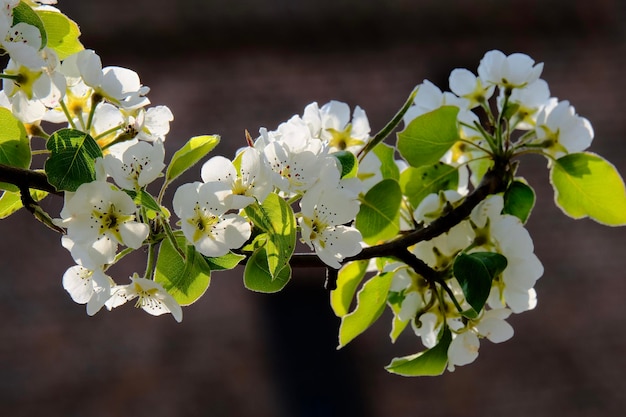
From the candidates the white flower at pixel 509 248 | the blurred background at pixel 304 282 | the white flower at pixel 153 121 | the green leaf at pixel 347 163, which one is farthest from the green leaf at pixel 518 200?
the blurred background at pixel 304 282

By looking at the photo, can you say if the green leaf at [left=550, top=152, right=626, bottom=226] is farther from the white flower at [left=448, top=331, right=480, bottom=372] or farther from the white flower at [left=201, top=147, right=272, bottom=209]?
the white flower at [left=201, top=147, right=272, bottom=209]

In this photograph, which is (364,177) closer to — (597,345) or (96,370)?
Answer: (96,370)

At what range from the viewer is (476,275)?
0.53 meters

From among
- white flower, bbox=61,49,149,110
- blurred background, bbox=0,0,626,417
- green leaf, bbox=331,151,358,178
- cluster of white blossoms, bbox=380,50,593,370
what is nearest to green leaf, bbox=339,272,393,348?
cluster of white blossoms, bbox=380,50,593,370

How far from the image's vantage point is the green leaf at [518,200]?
0.61 metres

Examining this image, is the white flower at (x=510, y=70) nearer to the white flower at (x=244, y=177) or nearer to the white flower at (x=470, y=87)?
the white flower at (x=470, y=87)

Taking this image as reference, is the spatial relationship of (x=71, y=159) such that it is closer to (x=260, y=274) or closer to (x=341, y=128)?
(x=260, y=274)

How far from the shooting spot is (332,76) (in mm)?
3676

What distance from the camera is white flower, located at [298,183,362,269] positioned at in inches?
18.3

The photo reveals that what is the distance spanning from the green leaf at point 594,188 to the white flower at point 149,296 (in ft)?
1.06

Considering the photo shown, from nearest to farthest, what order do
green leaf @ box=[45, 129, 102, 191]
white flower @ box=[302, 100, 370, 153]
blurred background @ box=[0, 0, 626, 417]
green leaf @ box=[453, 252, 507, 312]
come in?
green leaf @ box=[45, 129, 102, 191] < green leaf @ box=[453, 252, 507, 312] < white flower @ box=[302, 100, 370, 153] < blurred background @ box=[0, 0, 626, 417]

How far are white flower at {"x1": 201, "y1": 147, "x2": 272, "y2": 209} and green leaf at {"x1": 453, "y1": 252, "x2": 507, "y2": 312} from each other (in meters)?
0.16

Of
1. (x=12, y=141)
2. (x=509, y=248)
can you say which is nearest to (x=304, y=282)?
(x=509, y=248)

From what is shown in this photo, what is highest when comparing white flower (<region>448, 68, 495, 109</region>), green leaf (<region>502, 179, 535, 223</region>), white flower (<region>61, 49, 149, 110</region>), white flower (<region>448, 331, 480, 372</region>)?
white flower (<region>61, 49, 149, 110</region>)
